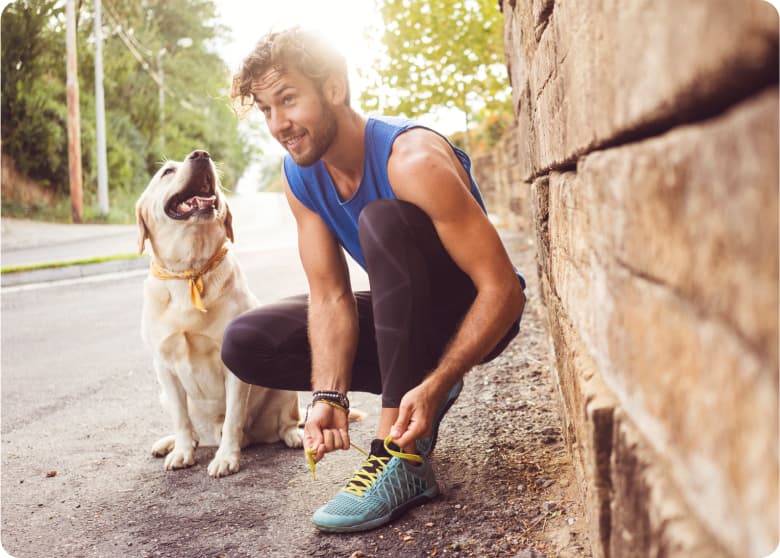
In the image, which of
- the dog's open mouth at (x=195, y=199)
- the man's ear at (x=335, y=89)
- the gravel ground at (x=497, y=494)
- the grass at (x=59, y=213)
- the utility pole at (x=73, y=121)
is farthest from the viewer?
the grass at (x=59, y=213)

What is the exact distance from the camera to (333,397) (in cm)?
233

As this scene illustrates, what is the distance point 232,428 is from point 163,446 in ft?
1.22

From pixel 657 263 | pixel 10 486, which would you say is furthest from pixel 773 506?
pixel 10 486

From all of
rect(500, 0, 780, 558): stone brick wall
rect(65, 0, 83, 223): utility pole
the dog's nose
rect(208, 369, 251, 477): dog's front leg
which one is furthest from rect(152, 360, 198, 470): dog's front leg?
rect(65, 0, 83, 223): utility pole

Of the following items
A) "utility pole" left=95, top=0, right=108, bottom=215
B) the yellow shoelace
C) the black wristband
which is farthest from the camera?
"utility pole" left=95, top=0, right=108, bottom=215

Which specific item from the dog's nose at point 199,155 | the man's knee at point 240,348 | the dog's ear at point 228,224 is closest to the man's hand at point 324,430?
the man's knee at point 240,348

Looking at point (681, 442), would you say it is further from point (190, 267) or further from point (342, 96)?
point (190, 267)

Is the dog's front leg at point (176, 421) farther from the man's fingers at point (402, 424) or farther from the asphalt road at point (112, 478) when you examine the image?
the man's fingers at point (402, 424)

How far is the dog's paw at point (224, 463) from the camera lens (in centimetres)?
268

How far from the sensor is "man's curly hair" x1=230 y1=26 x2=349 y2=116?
92.7 inches

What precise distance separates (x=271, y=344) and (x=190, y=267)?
61 cm

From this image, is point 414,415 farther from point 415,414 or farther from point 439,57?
point 439,57

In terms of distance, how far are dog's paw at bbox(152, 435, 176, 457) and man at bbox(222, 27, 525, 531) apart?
51cm

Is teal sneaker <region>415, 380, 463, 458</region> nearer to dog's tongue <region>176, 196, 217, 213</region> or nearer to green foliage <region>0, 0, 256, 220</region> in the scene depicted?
dog's tongue <region>176, 196, 217, 213</region>
